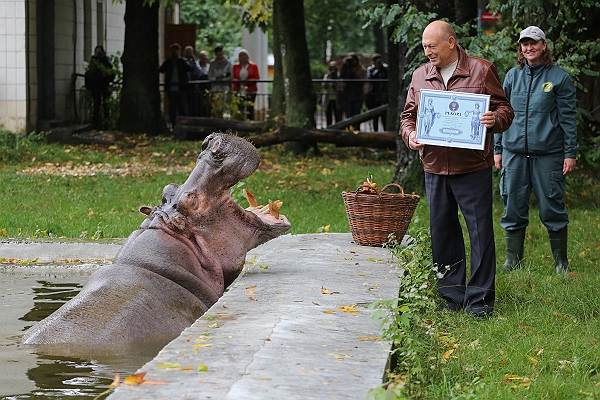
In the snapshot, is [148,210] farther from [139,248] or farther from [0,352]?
[0,352]

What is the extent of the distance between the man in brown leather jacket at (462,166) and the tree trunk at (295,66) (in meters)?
15.3

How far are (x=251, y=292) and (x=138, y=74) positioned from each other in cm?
2009

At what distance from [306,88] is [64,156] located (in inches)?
186

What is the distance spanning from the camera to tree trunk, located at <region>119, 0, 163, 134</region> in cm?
2628

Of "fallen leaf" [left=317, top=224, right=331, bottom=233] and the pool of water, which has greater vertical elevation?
"fallen leaf" [left=317, top=224, right=331, bottom=233]

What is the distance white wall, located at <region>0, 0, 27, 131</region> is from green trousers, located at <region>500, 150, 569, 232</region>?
1595 cm

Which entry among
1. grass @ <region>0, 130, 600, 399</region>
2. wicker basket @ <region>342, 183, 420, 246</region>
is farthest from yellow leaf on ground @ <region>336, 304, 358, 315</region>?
wicker basket @ <region>342, 183, 420, 246</region>

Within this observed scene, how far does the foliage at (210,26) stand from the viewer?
5684 centimetres

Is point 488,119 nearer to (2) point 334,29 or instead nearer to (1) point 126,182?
(1) point 126,182

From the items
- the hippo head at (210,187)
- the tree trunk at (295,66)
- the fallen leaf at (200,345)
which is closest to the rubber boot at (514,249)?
the hippo head at (210,187)

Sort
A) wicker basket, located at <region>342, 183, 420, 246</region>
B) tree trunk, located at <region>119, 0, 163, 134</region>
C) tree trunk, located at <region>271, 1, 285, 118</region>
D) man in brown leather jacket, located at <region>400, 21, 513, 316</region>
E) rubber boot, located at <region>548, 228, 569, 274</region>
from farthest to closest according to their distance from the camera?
tree trunk, located at <region>271, 1, 285, 118</region> → tree trunk, located at <region>119, 0, 163, 134</region> → rubber boot, located at <region>548, 228, 569, 274</region> → wicker basket, located at <region>342, 183, 420, 246</region> → man in brown leather jacket, located at <region>400, 21, 513, 316</region>

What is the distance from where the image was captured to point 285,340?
557cm

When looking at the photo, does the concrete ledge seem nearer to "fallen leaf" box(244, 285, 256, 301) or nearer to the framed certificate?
"fallen leaf" box(244, 285, 256, 301)

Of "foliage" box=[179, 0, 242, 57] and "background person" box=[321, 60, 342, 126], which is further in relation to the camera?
"foliage" box=[179, 0, 242, 57]
